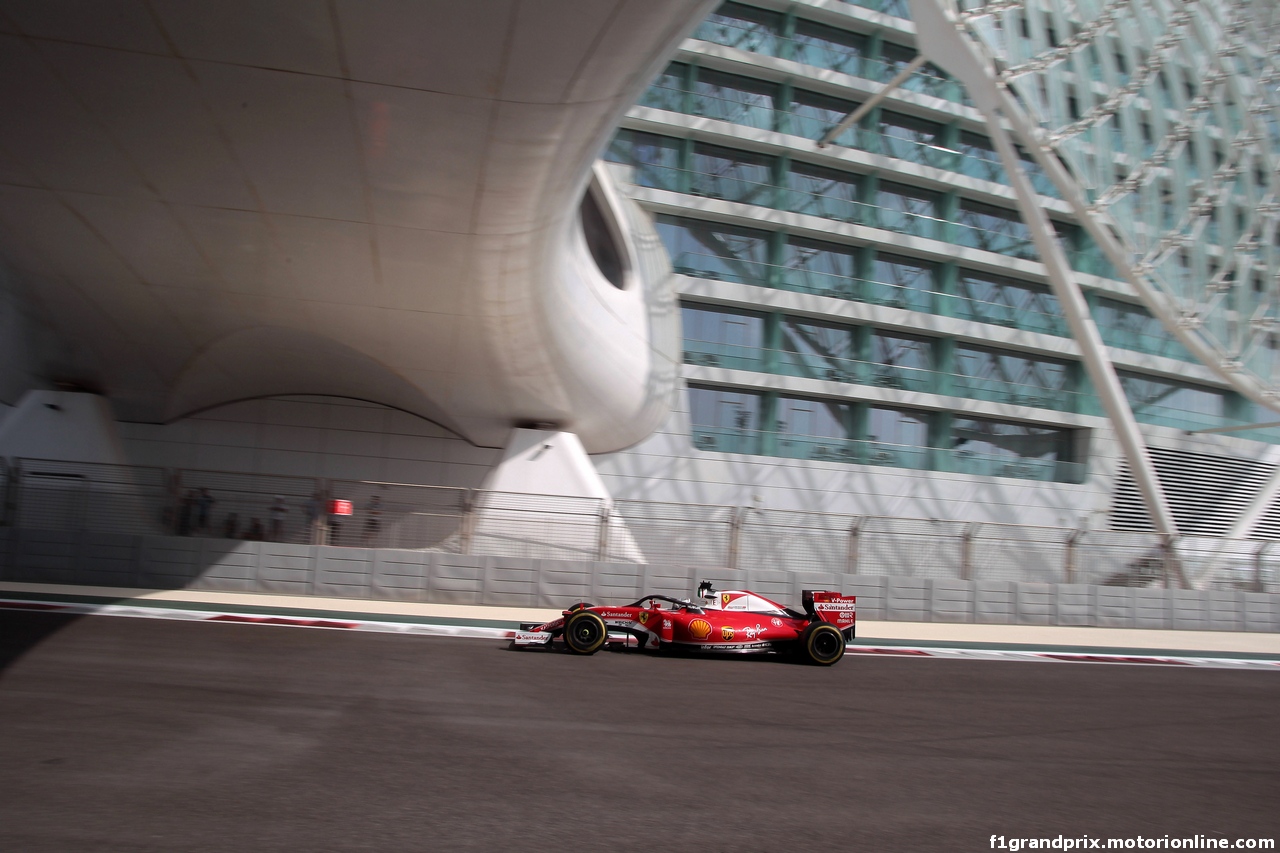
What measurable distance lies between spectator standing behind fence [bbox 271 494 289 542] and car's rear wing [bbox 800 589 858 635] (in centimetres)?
946

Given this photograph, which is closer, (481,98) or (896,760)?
(896,760)

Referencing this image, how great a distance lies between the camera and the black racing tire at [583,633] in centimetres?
1042

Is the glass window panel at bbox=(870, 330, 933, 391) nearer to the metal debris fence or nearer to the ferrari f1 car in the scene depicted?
the metal debris fence

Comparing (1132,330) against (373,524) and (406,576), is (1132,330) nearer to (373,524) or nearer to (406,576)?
(406,576)

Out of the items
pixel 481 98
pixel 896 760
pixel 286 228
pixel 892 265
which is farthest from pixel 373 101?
pixel 892 265

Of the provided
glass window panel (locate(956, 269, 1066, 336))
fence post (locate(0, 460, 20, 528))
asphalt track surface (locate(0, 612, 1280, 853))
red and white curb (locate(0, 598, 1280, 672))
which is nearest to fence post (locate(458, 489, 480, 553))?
red and white curb (locate(0, 598, 1280, 672))

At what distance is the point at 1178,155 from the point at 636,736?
30860 millimetres

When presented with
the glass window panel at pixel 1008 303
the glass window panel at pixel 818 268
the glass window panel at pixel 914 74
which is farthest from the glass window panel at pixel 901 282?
the glass window panel at pixel 914 74

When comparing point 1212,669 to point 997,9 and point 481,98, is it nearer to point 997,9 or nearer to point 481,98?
point 481,98

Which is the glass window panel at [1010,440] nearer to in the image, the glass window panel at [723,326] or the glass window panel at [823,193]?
the glass window panel at [723,326]

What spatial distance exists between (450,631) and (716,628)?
12.3ft

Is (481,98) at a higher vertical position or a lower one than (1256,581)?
higher

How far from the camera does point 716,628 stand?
35.8 feet

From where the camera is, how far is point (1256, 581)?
20719 mm
